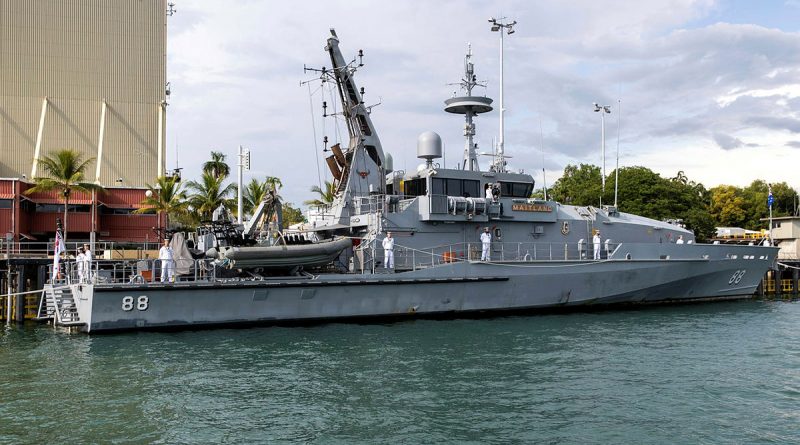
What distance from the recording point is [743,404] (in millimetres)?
10172

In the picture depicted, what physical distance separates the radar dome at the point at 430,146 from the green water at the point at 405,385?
565 centimetres

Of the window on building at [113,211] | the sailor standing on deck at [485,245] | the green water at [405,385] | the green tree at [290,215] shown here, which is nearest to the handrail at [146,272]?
the green water at [405,385]

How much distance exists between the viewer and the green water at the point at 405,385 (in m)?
8.91

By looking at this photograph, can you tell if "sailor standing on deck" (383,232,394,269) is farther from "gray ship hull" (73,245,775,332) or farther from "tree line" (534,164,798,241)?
"tree line" (534,164,798,241)

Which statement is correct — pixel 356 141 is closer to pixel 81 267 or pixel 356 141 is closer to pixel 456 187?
pixel 456 187

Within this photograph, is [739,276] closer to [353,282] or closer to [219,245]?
[353,282]

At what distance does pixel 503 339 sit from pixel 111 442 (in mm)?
9398

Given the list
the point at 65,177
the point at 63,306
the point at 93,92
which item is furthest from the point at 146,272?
the point at 93,92

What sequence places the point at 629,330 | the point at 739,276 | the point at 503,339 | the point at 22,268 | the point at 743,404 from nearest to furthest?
the point at 743,404 < the point at 503,339 < the point at 629,330 < the point at 22,268 < the point at 739,276

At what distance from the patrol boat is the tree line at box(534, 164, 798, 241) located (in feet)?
64.0

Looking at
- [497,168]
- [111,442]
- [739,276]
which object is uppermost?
[497,168]

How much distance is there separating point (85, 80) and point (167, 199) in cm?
982

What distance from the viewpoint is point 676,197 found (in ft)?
140

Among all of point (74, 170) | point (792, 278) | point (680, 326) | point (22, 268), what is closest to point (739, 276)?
point (680, 326)
